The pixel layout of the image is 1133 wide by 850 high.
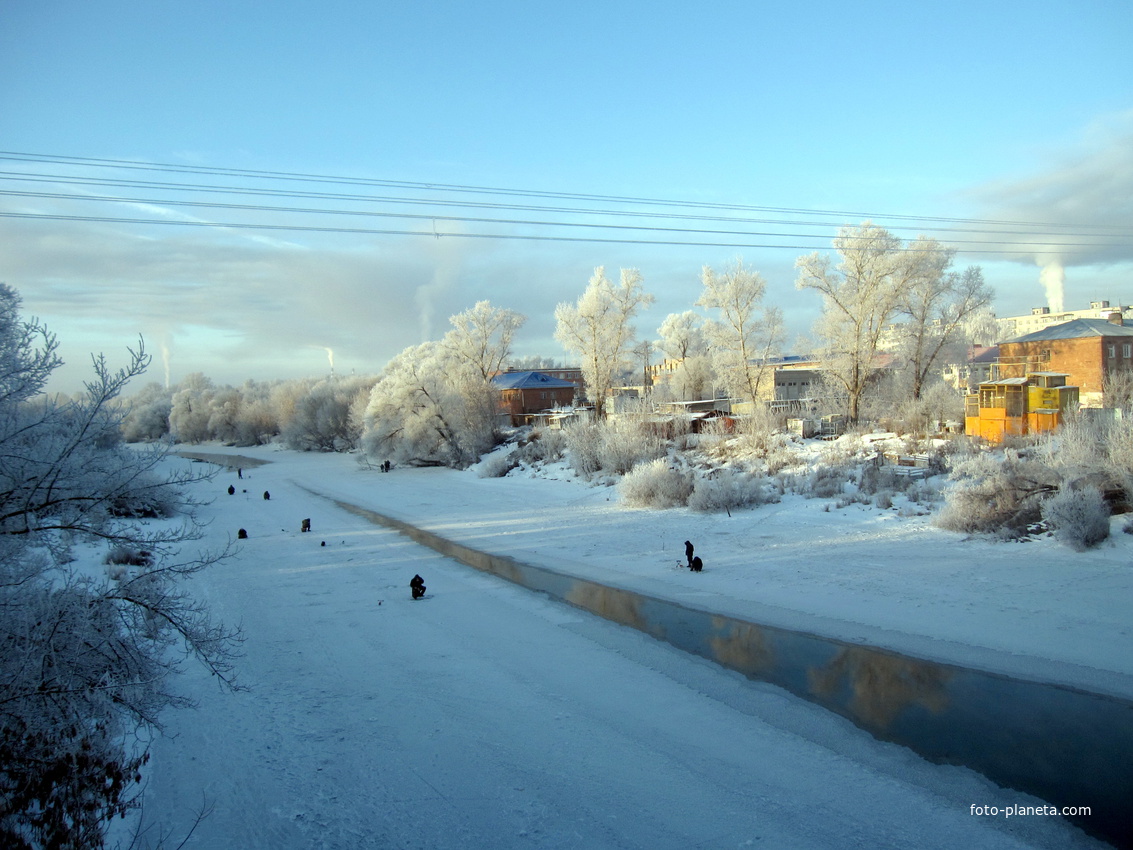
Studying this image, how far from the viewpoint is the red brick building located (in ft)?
129

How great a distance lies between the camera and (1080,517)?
11844 mm

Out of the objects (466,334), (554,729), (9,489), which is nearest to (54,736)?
(9,489)

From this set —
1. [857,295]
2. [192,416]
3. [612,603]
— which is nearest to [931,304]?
[857,295]

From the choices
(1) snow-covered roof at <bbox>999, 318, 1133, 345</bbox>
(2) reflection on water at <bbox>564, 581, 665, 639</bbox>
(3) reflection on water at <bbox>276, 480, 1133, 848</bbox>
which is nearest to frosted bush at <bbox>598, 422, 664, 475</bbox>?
(2) reflection on water at <bbox>564, 581, 665, 639</bbox>

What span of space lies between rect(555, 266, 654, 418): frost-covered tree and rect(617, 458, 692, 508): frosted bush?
22.2 metres

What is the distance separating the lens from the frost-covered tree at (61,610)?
4.50 m

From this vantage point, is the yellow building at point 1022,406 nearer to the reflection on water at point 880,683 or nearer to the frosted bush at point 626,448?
the frosted bush at point 626,448

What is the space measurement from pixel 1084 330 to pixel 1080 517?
36723mm

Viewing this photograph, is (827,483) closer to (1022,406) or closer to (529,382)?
(1022,406)

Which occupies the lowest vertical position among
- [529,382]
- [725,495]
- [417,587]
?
[417,587]

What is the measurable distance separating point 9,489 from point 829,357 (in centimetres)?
3627

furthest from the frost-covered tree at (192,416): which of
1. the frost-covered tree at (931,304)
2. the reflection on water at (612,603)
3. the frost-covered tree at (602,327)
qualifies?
the reflection on water at (612,603)

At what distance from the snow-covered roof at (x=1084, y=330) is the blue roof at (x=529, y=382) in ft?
121

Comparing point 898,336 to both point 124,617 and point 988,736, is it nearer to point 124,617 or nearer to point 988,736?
point 988,736
